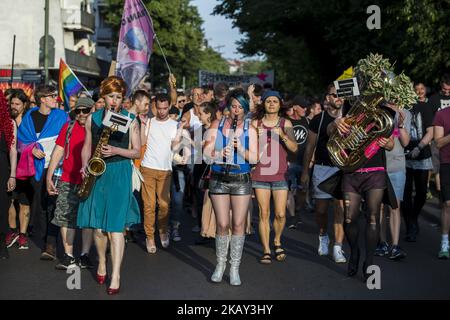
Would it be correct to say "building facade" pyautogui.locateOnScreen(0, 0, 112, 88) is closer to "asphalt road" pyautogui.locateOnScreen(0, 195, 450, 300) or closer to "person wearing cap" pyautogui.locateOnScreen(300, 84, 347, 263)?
"asphalt road" pyautogui.locateOnScreen(0, 195, 450, 300)

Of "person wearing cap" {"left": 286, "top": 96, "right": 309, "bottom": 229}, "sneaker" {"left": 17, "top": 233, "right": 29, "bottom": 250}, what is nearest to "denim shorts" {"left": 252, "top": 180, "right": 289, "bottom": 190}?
"person wearing cap" {"left": 286, "top": 96, "right": 309, "bottom": 229}

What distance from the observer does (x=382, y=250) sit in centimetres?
837

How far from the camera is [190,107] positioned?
436 inches

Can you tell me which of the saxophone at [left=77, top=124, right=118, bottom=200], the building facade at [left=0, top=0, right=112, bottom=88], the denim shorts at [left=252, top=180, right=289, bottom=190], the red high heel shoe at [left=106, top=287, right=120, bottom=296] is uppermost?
the building facade at [left=0, top=0, right=112, bottom=88]

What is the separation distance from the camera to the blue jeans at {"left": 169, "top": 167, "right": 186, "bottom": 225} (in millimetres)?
9694

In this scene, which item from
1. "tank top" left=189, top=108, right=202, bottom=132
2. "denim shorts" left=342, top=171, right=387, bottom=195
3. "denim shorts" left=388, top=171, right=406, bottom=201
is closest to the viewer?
"denim shorts" left=342, top=171, right=387, bottom=195

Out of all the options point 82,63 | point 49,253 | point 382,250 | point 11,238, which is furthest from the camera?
point 82,63

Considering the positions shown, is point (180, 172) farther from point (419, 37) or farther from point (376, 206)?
point (419, 37)

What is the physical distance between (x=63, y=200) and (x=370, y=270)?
123 inches

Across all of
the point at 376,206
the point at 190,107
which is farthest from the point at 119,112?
the point at 190,107

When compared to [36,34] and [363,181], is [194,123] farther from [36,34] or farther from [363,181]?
[36,34]

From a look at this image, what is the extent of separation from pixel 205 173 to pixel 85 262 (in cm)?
184

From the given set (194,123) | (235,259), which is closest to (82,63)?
(194,123)

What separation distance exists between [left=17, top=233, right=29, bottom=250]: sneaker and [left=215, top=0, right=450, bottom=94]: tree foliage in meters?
9.01
